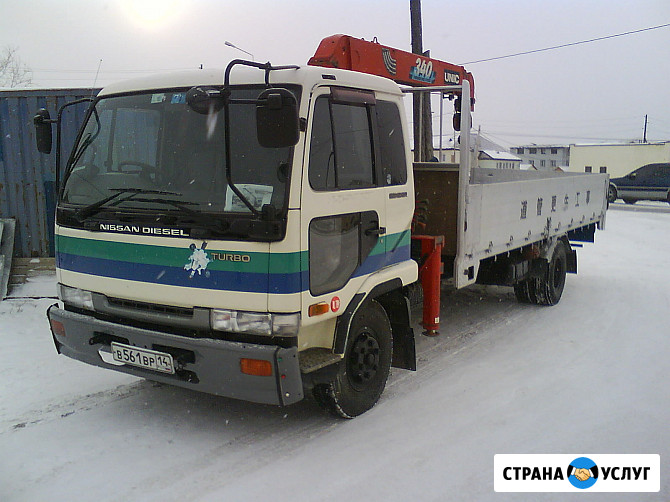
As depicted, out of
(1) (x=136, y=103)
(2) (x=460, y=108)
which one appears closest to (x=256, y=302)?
(1) (x=136, y=103)

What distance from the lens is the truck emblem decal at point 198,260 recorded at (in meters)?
3.54

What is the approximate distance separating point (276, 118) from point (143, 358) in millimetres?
1775

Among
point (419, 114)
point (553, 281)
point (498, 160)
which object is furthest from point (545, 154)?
point (553, 281)

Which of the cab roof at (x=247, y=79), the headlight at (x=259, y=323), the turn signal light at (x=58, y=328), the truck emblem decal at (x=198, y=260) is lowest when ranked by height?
the turn signal light at (x=58, y=328)

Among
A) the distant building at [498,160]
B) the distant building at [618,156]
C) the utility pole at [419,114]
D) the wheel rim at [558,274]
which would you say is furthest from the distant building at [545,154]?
the wheel rim at [558,274]

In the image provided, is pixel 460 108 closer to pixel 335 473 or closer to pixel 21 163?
pixel 335 473

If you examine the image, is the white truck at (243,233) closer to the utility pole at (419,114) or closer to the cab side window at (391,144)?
the cab side window at (391,144)

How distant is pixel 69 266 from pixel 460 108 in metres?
3.74

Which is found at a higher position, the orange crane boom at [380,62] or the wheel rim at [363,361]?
the orange crane boom at [380,62]

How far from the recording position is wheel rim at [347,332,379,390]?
4289 millimetres

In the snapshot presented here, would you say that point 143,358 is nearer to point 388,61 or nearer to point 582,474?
point 582,474

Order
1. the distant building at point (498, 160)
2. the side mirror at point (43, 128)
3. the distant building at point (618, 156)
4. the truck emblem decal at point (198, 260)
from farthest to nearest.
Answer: the distant building at point (618, 156)
the distant building at point (498, 160)
the side mirror at point (43, 128)
the truck emblem decal at point (198, 260)

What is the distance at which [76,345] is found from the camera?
4.04 metres

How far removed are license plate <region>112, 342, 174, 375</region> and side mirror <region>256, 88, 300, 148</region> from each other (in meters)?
1.51
